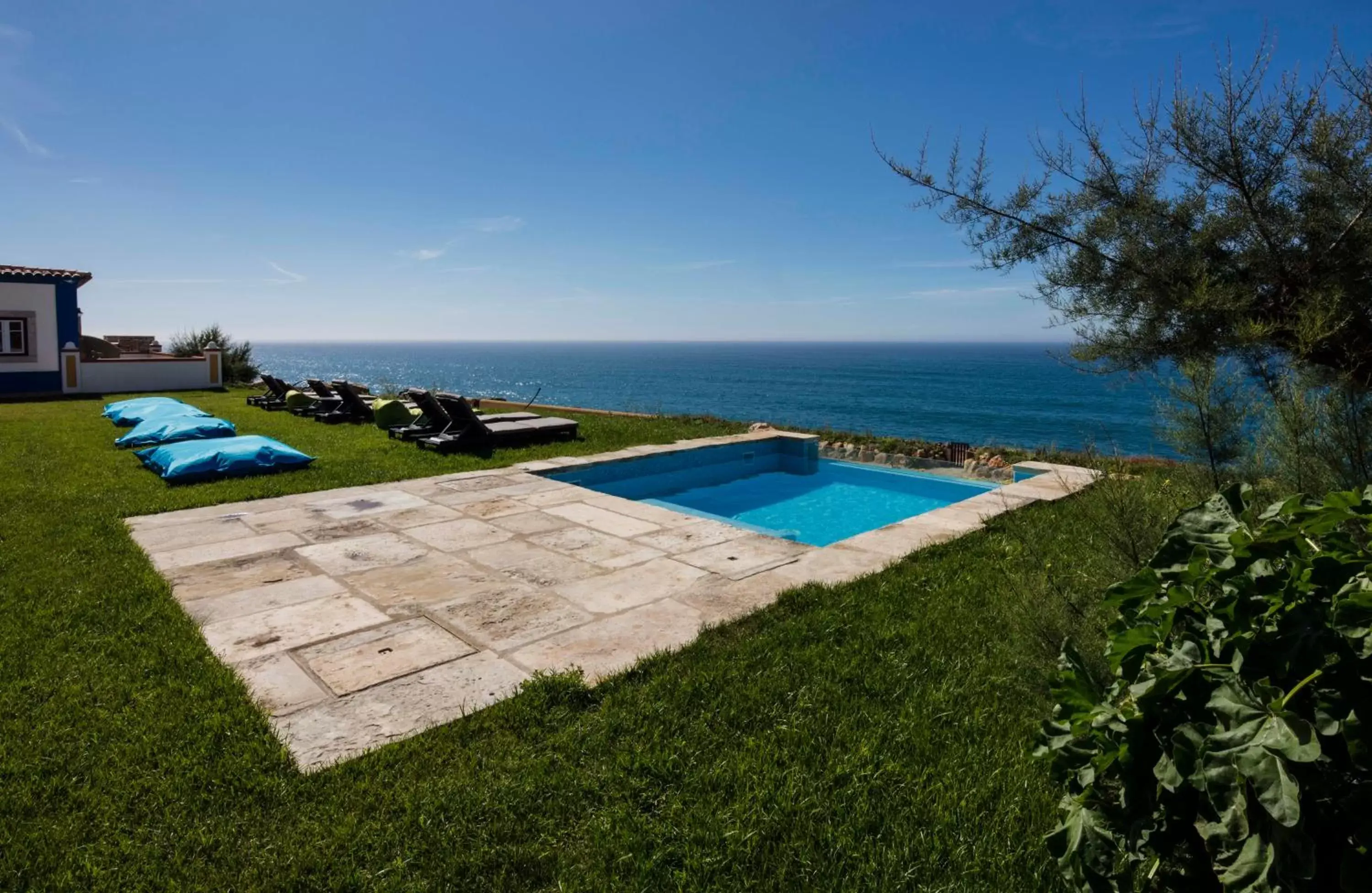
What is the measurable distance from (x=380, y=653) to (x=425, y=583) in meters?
1.09

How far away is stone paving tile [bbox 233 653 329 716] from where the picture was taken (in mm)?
3094

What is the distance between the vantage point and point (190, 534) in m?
5.75

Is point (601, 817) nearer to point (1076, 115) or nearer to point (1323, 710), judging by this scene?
point (1323, 710)

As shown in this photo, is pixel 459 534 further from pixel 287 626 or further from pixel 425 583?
pixel 287 626

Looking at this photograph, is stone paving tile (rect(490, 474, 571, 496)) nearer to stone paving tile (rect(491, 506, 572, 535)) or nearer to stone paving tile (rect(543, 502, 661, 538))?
stone paving tile (rect(543, 502, 661, 538))

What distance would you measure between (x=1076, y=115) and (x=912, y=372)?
8418cm

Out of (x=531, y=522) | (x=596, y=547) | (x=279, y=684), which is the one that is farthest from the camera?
(x=531, y=522)

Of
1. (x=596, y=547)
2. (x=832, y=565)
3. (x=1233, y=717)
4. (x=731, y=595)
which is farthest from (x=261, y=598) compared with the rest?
(x=1233, y=717)

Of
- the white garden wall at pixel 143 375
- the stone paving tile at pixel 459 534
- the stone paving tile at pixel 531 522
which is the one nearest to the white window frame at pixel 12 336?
the white garden wall at pixel 143 375

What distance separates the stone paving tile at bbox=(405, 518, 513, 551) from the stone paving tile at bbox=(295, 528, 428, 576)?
0.49 feet

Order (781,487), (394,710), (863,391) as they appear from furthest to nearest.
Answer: (863,391) < (781,487) < (394,710)

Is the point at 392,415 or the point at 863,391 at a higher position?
the point at 863,391

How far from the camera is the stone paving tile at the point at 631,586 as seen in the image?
171 inches

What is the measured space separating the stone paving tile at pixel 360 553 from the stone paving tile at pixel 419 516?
363 millimetres
